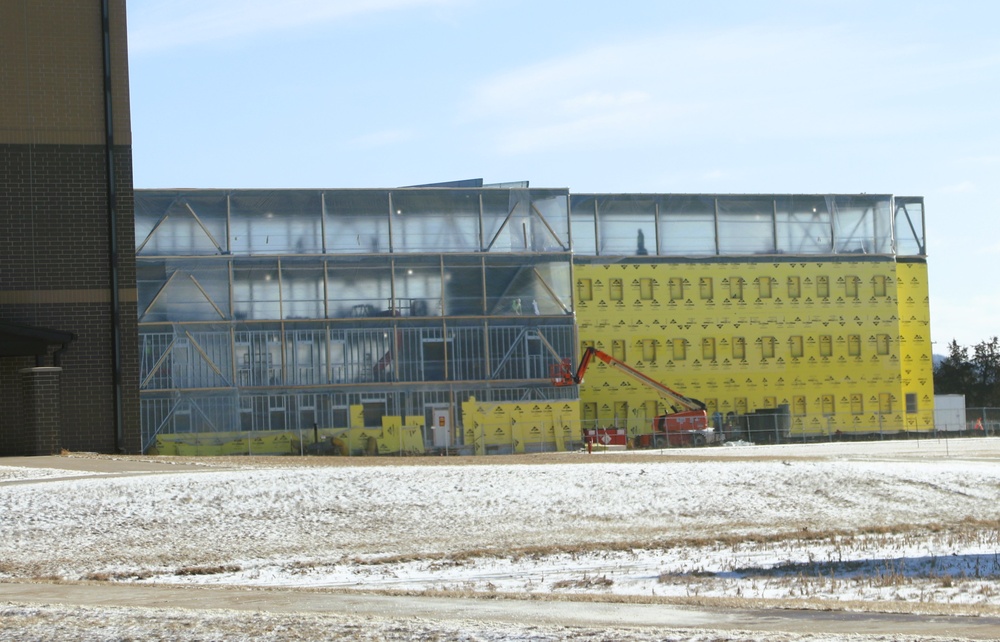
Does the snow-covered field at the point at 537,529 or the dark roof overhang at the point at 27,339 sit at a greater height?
the dark roof overhang at the point at 27,339

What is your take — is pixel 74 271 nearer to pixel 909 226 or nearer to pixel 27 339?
pixel 27 339

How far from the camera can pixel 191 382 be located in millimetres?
61000

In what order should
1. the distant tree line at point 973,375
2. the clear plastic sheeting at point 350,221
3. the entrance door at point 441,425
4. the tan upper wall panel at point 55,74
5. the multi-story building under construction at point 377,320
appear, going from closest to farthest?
the tan upper wall panel at point 55,74 < the multi-story building under construction at point 377,320 < the clear plastic sheeting at point 350,221 < the entrance door at point 441,425 < the distant tree line at point 973,375

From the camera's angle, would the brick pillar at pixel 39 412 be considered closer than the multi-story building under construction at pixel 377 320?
Yes

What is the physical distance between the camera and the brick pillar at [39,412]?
37.0 metres

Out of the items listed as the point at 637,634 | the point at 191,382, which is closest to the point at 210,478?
Answer: the point at 637,634

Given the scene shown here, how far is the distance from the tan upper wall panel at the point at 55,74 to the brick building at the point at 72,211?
3 centimetres

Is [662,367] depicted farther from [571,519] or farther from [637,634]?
[637,634]

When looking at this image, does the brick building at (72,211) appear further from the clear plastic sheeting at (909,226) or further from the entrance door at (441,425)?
the clear plastic sheeting at (909,226)

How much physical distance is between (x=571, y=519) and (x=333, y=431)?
119ft

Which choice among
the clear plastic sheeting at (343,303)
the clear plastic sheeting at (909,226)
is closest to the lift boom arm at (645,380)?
the clear plastic sheeting at (343,303)

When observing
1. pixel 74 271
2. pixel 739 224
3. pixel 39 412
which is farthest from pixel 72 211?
pixel 739 224

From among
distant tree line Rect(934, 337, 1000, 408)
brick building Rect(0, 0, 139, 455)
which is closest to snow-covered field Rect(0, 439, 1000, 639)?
brick building Rect(0, 0, 139, 455)

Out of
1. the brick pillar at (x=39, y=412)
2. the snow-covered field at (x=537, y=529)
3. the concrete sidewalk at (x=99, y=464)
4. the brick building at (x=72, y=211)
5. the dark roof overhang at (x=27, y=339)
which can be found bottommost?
the snow-covered field at (x=537, y=529)
